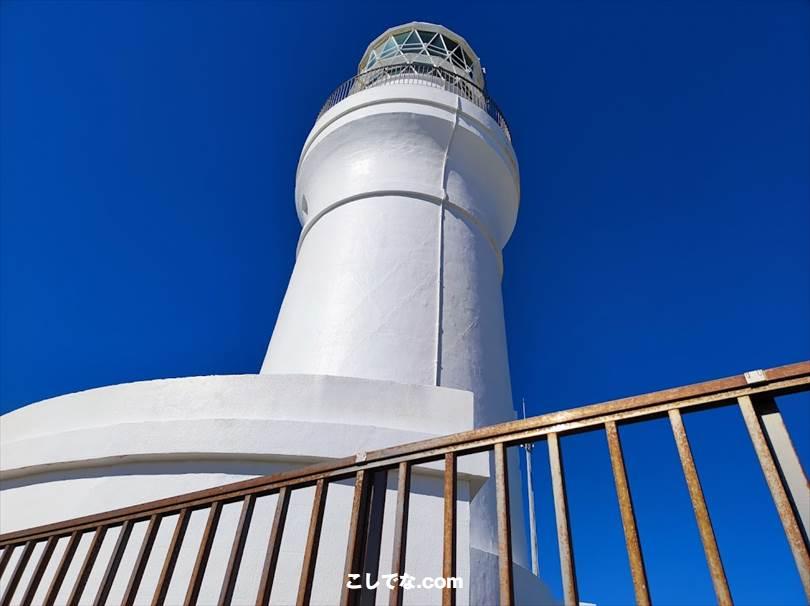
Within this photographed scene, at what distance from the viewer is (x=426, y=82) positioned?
9055mm

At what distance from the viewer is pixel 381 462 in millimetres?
1955

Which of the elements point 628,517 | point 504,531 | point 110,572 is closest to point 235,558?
point 110,572

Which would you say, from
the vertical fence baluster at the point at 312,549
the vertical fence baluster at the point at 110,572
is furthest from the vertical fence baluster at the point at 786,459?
the vertical fence baluster at the point at 110,572

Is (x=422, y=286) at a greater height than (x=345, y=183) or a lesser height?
lesser

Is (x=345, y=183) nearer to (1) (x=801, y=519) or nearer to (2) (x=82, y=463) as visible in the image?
(2) (x=82, y=463)

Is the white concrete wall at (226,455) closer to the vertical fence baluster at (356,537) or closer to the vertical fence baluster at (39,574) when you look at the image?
the vertical fence baluster at (39,574)

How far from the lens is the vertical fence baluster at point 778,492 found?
118 cm

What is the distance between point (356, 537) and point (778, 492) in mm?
1304

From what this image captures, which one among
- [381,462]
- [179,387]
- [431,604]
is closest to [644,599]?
[381,462]

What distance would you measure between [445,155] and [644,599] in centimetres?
685

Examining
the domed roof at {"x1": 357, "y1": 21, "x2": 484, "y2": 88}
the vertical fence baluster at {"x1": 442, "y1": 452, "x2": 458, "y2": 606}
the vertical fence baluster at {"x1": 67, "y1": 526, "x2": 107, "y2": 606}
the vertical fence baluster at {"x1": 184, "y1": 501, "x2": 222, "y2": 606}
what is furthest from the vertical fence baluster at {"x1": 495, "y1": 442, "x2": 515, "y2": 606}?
the domed roof at {"x1": 357, "y1": 21, "x2": 484, "y2": 88}

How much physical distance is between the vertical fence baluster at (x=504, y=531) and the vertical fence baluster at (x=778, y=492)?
676 millimetres

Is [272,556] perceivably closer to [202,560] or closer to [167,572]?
[202,560]

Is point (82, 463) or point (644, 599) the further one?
point (82, 463)
